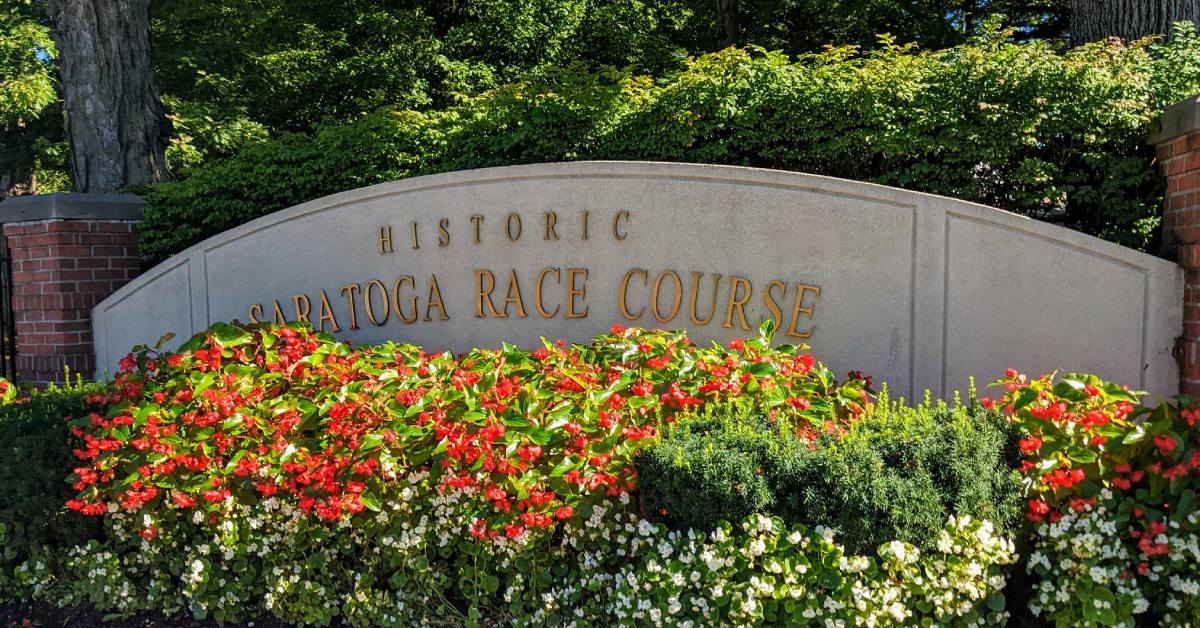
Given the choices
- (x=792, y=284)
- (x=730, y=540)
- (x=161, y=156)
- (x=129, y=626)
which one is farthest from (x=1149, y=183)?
(x=161, y=156)

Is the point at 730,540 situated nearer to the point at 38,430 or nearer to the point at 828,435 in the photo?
the point at 828,435

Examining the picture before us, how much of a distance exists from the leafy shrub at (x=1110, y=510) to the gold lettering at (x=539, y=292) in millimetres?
2504

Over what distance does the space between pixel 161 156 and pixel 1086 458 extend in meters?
7.37

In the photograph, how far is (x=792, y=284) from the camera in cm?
444

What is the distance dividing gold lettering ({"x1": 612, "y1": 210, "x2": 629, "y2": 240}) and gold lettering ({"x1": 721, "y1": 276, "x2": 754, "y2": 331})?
62 centimetres

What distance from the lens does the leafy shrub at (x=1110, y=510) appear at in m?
2.55

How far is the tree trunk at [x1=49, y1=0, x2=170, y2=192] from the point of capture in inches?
283

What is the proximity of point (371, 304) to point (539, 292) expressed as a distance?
1.05 meters

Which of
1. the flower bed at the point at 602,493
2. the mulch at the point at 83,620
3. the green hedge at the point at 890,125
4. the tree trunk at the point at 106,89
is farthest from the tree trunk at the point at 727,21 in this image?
the mulch at the point at 83,620

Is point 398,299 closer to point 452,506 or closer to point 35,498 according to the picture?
point 35,498

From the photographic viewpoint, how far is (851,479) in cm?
261

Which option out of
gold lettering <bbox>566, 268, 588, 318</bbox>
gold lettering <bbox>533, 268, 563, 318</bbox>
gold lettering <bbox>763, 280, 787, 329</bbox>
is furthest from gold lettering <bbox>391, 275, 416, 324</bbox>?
gold lettering <bbox>763, 280, 787, 329</bbox>

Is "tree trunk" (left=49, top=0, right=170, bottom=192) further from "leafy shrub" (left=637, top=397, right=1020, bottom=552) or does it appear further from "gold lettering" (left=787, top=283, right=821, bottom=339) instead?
"leafy shrub" (left=637, top=397, right=1020, bottom=552)

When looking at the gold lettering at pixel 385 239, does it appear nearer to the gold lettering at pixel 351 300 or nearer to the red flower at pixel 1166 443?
the gold lettering at pixel 351 300
